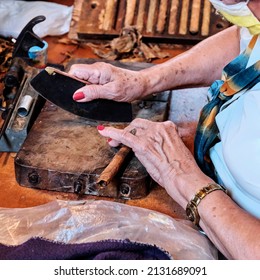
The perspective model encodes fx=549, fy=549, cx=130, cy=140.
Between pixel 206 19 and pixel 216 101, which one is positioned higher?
pixel 216 101

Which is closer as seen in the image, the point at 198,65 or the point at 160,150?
the point at 160,150

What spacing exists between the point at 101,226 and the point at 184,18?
120 centimetres

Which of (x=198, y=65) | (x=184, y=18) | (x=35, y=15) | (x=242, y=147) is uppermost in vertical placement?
(x=242, y=147)

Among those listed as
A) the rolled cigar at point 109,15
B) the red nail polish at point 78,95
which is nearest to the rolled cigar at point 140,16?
the rolled cigar at point 109,15

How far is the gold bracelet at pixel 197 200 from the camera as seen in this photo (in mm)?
1223

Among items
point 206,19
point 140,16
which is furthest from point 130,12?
point 206,19

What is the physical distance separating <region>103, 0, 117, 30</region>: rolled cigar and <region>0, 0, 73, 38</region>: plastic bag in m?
0.16

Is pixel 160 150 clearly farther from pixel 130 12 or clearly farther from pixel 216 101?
pixel 130 12

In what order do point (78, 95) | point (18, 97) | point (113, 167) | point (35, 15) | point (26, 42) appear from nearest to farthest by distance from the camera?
point (113, 167)
point (78, 95)
point (18, 97)
point (26, 42)
point (35, 15)

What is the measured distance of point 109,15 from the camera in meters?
2.20

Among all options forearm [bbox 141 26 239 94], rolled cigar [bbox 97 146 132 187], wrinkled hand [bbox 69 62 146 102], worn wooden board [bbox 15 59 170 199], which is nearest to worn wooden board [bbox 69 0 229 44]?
forearm [bbox 141 26 239 94]
